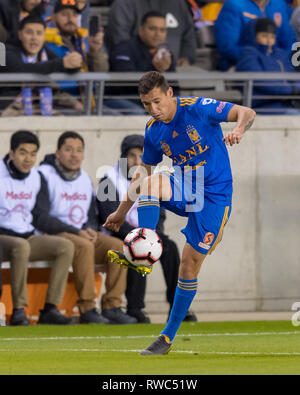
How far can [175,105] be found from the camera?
7.45 metres

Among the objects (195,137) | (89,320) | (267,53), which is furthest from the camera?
(267,53)

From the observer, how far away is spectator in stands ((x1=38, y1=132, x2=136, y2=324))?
1116 centimetres

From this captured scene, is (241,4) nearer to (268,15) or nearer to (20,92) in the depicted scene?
(268,15)

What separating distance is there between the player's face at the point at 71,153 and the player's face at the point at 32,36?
5.09 ft

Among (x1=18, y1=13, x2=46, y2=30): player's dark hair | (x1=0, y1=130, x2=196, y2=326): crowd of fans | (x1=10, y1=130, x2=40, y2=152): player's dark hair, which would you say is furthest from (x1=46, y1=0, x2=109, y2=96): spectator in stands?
(x1=0, y1=130, x2=196, y2=326): crowd of fans

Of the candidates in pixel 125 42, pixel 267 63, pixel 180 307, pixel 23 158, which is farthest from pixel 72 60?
pixel 180 307

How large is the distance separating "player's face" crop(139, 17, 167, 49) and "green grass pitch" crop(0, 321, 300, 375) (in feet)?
13.9

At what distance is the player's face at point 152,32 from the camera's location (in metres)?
13.1

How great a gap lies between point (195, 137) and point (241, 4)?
740 centimetres

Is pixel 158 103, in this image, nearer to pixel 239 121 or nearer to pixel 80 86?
pixel 239 121

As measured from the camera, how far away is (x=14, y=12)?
1266cm

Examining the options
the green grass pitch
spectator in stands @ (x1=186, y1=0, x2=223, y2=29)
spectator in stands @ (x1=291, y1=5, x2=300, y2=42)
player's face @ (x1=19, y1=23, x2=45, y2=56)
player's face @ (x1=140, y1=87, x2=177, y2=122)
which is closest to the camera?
the green grass pitch

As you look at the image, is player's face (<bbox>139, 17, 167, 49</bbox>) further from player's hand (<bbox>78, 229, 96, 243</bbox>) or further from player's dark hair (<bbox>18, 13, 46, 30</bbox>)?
player's hand (<bbox>78, 229, 96, 243</bbox>)
